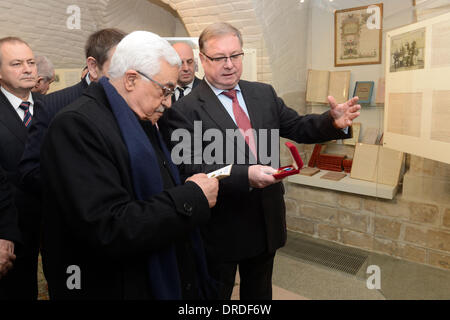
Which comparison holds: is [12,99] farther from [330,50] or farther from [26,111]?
[330,50]

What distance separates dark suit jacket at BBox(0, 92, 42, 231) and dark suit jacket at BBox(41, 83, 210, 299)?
1040mm

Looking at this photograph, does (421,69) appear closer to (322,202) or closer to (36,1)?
(322,202)

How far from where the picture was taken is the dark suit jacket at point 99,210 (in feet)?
3.10

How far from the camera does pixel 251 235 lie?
1.75m

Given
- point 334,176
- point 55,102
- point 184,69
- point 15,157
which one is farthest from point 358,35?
point 15,157

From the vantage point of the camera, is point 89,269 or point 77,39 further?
point 77,39

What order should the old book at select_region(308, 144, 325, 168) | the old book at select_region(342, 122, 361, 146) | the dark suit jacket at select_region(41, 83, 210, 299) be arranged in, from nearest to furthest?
1. the dark suit jacket at select_region(41, 83, 210, 299)
2. the old book at select_region(342, 122, 361, 146)
3. the old book at select_region(308, 144, 325, 168)

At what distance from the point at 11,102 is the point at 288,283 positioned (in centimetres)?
260

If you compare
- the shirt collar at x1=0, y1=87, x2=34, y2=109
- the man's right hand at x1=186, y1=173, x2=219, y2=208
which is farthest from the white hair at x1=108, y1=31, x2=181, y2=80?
the shirt collar at x1=0, y1=87, x2=34, y2=109

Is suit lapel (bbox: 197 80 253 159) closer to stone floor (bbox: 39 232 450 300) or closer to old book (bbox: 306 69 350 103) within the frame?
stone floor (bbox: 39 232 450 300)

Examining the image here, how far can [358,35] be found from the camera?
3.62m

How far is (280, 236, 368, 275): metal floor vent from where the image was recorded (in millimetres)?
3275

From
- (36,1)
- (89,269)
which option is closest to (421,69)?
(89,269)

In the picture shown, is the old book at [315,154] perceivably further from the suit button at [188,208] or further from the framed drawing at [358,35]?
the suit button at [188,208]
